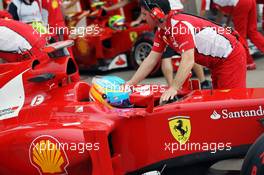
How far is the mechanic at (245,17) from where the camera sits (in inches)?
313

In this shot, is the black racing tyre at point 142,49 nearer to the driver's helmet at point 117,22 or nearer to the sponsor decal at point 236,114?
the driver's helmet at point 117,22

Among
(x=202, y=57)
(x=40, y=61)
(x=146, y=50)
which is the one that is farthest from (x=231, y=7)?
(x=40, y=61)

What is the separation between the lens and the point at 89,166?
3.90 m

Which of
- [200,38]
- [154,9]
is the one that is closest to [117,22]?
[200,38]

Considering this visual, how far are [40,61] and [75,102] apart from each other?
56cm

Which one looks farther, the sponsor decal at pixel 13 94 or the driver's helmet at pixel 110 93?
the sponsor decal at pixel 13 94

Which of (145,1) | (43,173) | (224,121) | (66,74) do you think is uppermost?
(145,1)

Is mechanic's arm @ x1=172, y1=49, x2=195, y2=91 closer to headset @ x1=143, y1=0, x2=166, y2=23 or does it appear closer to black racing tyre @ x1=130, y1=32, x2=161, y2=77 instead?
headset @ x1=143, y1=0, x2=166, y2=23

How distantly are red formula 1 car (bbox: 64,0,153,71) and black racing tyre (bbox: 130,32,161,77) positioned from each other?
17 centimetres

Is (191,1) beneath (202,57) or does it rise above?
above

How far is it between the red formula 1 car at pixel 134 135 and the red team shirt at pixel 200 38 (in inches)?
19.6

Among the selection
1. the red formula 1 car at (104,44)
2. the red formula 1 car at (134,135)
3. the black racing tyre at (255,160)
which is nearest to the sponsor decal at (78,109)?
the red formula 1 car at (134,135)

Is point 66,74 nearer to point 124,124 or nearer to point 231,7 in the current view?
point 124,124

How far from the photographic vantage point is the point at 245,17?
26.3ft
